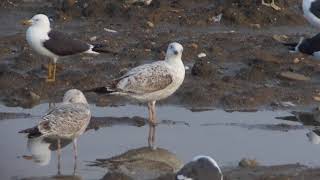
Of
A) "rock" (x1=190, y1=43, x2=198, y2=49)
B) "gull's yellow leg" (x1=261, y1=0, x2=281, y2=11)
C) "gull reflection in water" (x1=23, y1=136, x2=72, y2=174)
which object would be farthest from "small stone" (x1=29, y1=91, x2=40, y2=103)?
"gull's yellow leg" (x1=261, y1=0, x2=281, y2=11)

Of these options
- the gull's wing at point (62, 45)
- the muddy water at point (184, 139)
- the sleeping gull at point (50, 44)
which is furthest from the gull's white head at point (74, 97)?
the gull's wing at point (62, 45)

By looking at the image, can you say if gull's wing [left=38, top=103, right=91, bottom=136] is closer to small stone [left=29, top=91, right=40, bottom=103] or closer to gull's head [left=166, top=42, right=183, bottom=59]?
gull's head [left=166, top=42, right=183, bottom=59]

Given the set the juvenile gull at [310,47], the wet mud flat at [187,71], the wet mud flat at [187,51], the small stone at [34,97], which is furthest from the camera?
the juvenile gull at [310,47]

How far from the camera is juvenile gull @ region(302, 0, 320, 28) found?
16.1 metres

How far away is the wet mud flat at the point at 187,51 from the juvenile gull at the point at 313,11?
382 mm

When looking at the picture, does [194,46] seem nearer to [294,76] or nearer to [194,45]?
[194,45]

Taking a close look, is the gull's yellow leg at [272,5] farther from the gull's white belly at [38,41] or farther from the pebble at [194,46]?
the gull's white belly at [38,41]

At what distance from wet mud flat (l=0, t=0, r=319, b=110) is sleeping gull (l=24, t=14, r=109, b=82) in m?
0.29

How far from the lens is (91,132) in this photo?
11500mm

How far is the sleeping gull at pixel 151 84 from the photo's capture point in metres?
11.9

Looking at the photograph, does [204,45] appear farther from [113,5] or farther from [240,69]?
[113,5]

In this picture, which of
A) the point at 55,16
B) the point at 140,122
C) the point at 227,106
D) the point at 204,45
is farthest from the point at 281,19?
the point at 140,122

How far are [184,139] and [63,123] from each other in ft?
5.25

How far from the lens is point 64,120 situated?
33.6 feet
